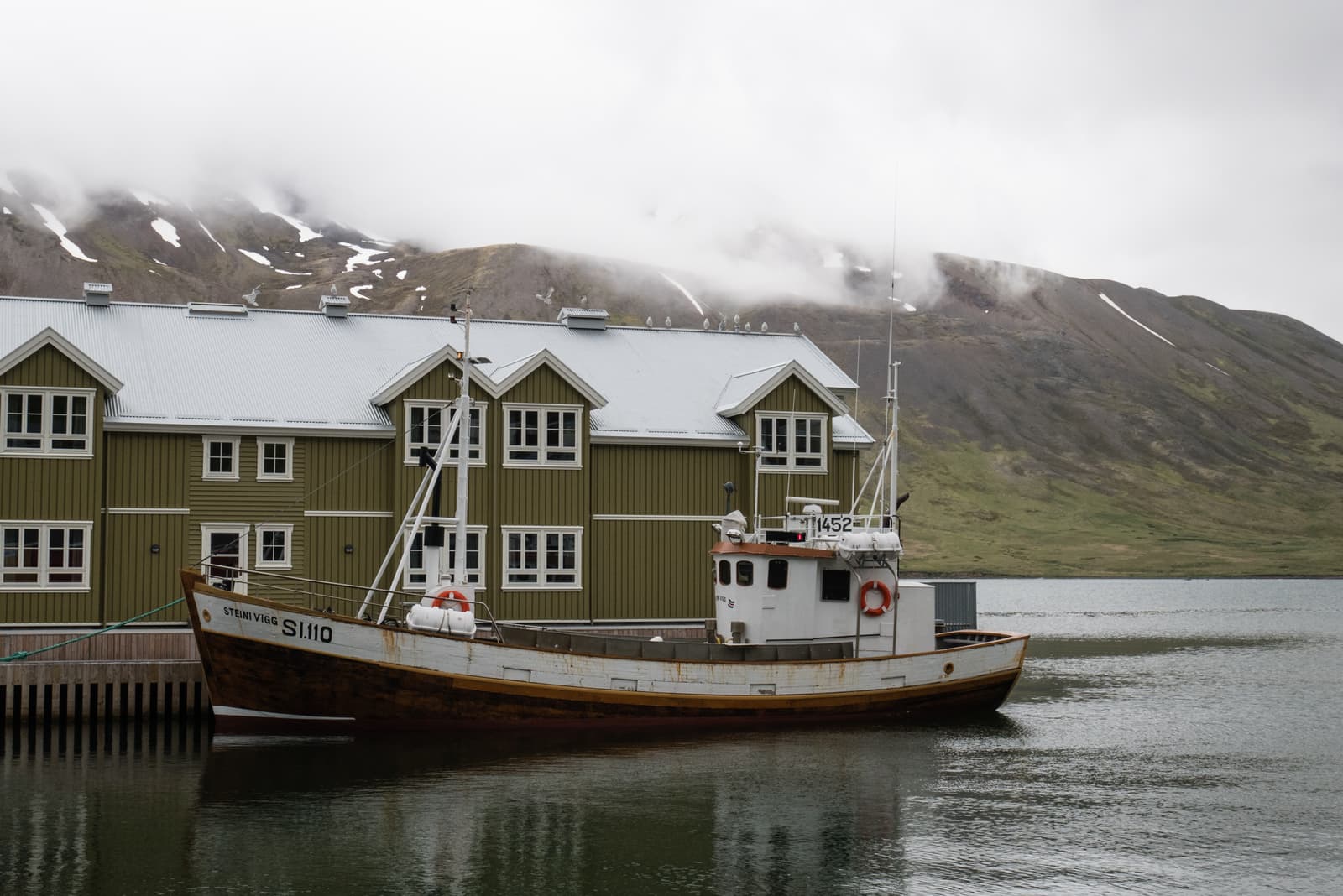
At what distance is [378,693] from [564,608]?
1054cm

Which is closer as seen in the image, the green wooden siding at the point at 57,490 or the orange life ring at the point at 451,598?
the orange life ring at the point at 451,598

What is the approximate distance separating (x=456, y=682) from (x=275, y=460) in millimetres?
11729

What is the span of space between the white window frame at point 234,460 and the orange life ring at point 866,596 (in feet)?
62.3

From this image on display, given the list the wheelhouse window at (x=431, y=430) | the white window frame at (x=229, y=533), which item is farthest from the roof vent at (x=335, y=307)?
the white window frame at (x=229, y=533)

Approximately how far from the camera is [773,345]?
180 feet

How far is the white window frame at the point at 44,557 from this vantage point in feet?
127

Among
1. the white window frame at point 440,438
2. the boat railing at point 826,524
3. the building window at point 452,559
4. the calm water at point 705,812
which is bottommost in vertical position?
the calm water at point 705,812

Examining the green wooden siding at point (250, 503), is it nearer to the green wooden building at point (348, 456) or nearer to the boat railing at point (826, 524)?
the green wooden building at point (348, 456)

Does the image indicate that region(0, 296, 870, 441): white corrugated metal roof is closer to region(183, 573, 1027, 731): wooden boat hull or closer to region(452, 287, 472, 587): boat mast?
region(452, 287, 472, 587): boat mast

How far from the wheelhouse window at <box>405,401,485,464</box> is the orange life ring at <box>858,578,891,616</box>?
1271cm

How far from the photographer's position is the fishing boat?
1310 inches

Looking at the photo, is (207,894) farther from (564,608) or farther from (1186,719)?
(1186,719)

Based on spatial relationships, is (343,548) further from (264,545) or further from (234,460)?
(234,460)

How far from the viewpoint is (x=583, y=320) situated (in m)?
53.1
